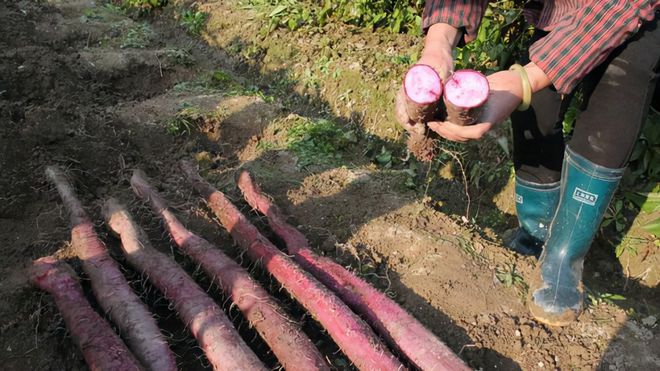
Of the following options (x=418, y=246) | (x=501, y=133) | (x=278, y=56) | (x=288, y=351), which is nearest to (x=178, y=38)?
(x=278, y=56)

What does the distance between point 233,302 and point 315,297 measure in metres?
0.37

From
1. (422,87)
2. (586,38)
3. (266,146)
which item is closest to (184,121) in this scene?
(266,146)

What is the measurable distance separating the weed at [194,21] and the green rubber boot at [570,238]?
4.14m

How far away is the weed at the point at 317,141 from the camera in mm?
3303

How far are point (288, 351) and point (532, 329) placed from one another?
1060mm

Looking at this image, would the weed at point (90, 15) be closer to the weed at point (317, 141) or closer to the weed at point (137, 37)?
the weed at point (137, 37)

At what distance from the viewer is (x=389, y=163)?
11.4 feet

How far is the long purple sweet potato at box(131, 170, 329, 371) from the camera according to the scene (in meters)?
1.97

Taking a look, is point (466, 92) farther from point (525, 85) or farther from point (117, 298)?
point (117, 298)

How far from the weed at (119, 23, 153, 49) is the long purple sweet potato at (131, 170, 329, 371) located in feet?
9.30

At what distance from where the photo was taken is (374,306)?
85.6 inches

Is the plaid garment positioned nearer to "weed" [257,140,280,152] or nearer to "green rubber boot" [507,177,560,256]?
"green rubber boot" [507,177,560,256]

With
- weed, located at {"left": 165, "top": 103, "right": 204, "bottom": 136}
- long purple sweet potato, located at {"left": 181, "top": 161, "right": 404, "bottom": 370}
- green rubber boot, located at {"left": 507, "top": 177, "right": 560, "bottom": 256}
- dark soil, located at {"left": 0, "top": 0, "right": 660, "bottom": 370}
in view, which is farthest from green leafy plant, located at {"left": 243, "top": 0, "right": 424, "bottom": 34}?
long purple sweet potato, located at {"left": 181, "top": 161, "right": 404, "bottom": 370}

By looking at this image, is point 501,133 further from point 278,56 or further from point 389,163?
point 278,56
